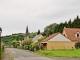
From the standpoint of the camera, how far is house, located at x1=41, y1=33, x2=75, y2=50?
175 ft

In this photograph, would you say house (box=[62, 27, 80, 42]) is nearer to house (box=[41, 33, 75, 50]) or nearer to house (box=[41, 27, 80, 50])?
house (box=[41, 27, 80, 50])

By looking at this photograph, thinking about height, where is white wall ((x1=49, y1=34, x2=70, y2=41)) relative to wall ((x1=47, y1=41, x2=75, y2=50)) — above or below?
above

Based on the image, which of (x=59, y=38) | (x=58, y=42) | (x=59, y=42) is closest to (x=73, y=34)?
(x=59, y=38)

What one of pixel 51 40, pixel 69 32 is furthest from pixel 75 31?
pixel 51 40

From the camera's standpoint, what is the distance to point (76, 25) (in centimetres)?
7631

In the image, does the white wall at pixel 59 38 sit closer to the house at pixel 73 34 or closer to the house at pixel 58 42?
the house at pixel 58 42

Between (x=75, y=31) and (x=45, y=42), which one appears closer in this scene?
(x=45, y=42)

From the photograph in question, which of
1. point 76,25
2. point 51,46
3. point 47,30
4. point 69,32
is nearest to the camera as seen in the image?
point 51,46

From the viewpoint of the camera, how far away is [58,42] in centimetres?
5391

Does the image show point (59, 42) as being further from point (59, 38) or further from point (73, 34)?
point (73, 34)

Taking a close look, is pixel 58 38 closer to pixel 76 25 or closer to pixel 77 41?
pixel 77 41

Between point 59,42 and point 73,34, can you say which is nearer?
point 59,42

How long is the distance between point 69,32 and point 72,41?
178 inches

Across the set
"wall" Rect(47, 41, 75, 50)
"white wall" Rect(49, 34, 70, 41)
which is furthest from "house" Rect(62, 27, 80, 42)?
"white wall" Rect(49, 34, 70, 41)
